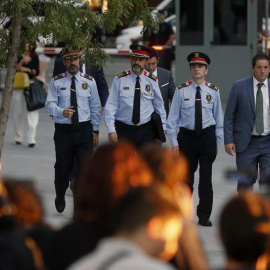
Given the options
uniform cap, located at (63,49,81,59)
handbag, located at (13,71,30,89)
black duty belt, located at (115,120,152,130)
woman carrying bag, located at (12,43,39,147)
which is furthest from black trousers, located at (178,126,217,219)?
handbag, located at (13,71,30,89)

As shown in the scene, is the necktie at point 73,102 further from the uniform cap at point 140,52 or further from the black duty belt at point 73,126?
the uniform cap at point 140,52

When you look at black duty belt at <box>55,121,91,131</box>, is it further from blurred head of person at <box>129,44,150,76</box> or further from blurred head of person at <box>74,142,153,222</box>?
blurred head of person at <box>74,142,153,222</box>

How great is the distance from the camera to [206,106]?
35.2 feet

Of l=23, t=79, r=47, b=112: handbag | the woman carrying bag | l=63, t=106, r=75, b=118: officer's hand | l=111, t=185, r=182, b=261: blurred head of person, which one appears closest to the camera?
l=111, t=185, r=182, b=261: blurred head of person

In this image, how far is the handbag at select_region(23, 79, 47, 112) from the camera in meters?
15.7

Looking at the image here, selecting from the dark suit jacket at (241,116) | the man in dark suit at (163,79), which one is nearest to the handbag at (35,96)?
the man in dark suit at (163,79)

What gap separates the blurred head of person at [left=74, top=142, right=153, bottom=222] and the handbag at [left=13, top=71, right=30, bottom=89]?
38.5 ft

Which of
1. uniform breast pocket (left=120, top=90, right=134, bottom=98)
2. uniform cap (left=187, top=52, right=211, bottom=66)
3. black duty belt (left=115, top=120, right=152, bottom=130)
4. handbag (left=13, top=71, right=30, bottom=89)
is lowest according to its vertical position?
black duty belt (left=115, top=120, right=152, bottom=130)

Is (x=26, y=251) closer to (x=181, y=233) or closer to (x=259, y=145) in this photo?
(x=181, y=233)

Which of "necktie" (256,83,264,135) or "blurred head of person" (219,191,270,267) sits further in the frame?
"necktie" (256,83,264,135)

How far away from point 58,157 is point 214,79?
10.6 metres

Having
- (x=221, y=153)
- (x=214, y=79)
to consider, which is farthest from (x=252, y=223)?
(x=214, y=79)

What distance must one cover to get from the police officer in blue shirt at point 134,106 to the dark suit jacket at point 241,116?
0.69 meters

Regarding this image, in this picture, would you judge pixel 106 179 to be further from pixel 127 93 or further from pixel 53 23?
pixel 127 93
